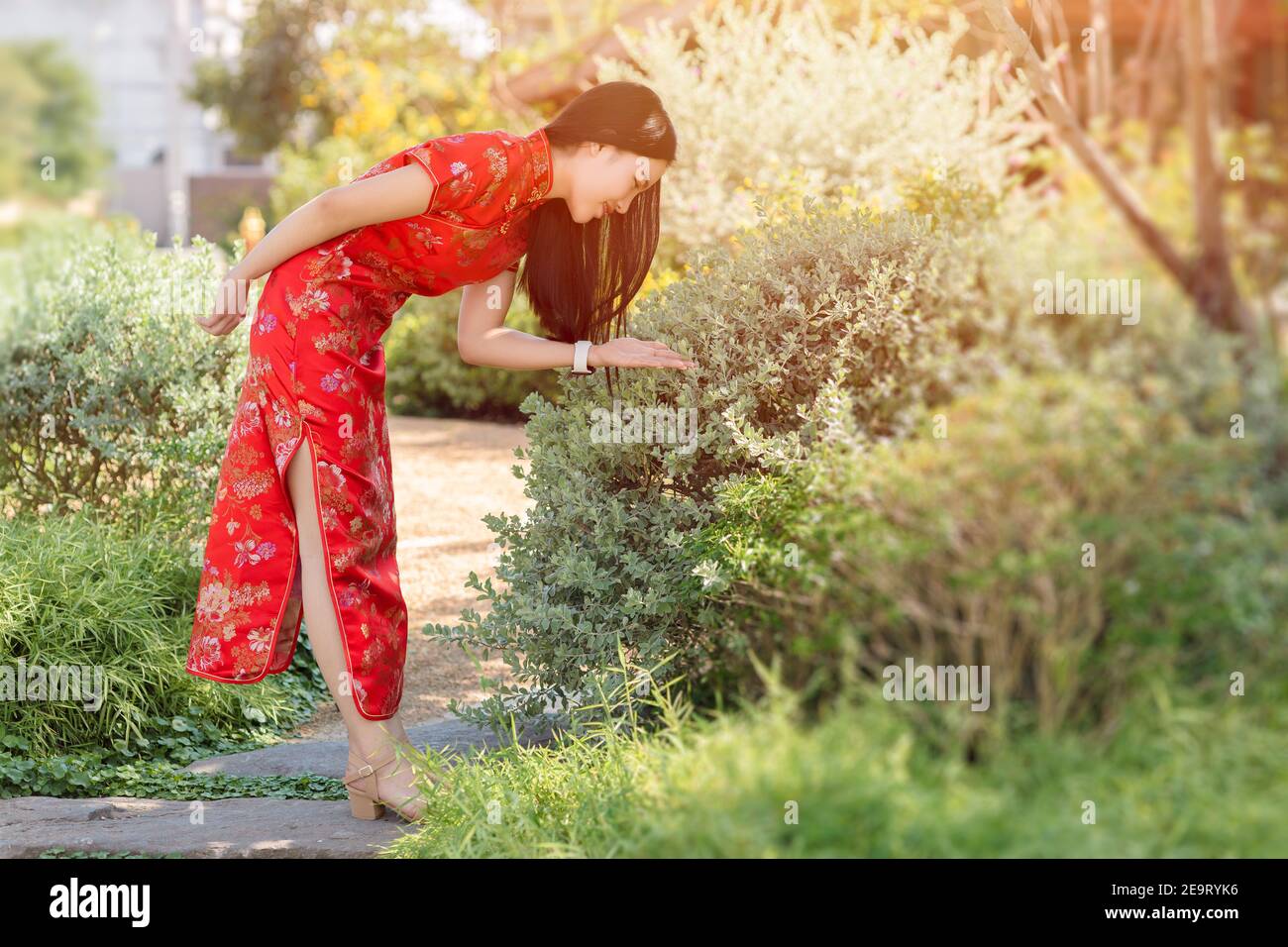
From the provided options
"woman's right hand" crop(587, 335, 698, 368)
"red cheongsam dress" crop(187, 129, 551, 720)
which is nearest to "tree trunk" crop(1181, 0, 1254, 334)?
"woman's right hand" crop(587, 335, 698, 368)

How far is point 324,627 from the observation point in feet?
10.3

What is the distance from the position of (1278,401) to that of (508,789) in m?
1.61

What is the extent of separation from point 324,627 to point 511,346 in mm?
729

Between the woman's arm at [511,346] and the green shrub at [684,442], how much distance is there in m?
0.17

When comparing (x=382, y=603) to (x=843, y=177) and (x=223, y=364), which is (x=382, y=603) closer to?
(x=223, y=364)

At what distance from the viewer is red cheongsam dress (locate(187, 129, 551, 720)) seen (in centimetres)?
301

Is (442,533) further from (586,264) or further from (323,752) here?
(586,264)

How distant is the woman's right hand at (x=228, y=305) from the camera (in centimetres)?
305

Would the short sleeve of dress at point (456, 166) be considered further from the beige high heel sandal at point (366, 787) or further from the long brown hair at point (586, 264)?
the beige high heel sandal at point (366, 787)

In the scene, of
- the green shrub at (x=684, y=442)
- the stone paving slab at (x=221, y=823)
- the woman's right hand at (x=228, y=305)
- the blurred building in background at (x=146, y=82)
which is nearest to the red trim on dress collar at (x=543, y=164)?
the green shrub at (x=684, y=442)

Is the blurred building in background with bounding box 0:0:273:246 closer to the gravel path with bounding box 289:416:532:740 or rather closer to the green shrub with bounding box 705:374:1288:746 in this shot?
the gravel path with bounding box 289:416:532:740

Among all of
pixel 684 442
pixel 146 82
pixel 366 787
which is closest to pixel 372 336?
pixel 684 442
